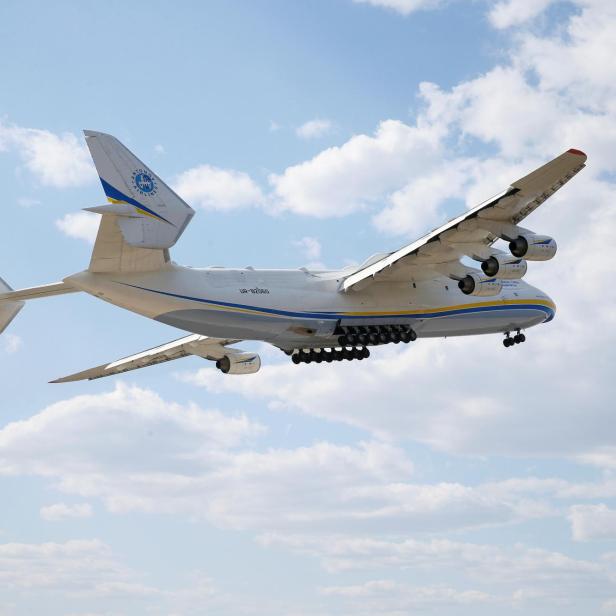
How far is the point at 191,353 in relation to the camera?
29188mm

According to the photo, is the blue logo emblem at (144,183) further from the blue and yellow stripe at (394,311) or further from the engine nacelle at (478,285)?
the engine nacelle at (478,285)

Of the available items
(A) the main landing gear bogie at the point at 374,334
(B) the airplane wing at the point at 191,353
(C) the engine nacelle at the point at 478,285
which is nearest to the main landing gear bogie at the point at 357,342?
(A) the main landing gear bogie at the point at 374,334

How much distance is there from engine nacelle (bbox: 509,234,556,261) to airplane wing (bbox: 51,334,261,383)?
8570mm

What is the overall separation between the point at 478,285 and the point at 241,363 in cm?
721

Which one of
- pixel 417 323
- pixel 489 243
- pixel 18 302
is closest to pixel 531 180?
pixel 489 243

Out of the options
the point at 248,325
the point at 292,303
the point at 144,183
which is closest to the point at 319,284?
the point at 292,303

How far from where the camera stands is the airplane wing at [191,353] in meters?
28.5

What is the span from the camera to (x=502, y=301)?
27.5 m

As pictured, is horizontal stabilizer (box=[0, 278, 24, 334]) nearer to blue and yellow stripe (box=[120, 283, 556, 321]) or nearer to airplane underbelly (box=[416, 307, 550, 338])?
blue and yellow stripe (box=[120, 283, 556, 321])

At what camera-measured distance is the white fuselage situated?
22.2 metres

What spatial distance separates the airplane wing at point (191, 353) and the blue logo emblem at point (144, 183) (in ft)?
26.3

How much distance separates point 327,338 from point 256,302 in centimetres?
219

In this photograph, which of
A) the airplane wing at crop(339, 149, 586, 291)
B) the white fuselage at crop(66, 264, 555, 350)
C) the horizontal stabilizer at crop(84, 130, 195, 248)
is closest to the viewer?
the horizontal stabilizer at crop(84, 130, 195, 248)

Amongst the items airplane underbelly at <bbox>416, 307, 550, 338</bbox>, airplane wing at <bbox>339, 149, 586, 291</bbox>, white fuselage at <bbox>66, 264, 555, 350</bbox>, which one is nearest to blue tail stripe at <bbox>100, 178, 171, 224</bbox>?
white fuselage at <bbox>66, 264, 555, 350</bbox>
